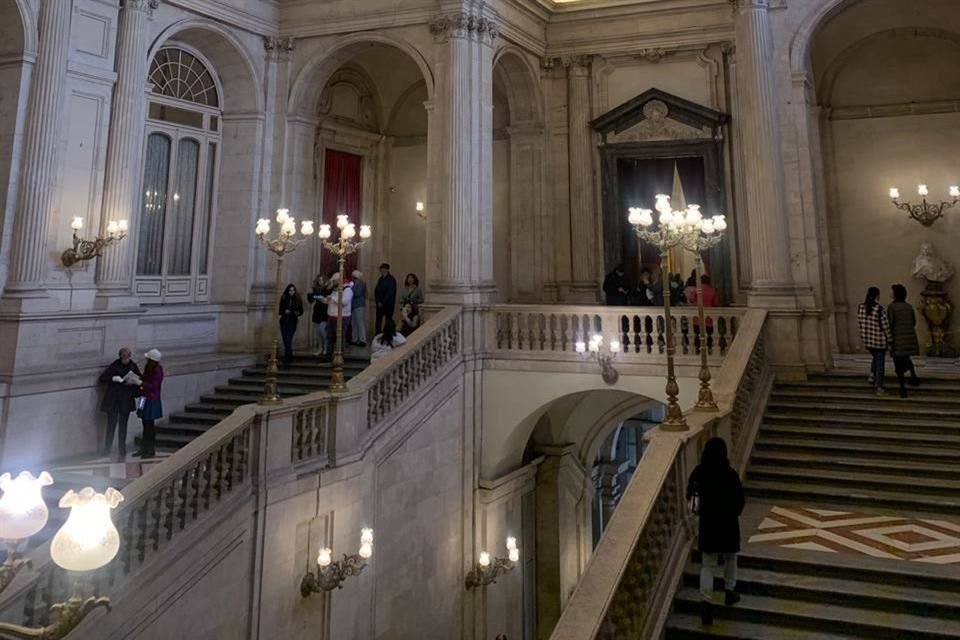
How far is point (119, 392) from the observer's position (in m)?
10.8

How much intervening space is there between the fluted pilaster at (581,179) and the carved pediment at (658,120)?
43 cm

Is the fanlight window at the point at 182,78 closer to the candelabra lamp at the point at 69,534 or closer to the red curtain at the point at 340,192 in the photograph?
the red curtain at the point at 340,192

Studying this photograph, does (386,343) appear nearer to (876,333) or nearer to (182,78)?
(182,78)

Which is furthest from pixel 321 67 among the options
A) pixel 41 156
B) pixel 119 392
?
pixel 119 392

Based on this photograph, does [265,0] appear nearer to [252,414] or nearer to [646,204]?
[646,204]

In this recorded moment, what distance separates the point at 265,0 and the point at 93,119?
5424 millimetres

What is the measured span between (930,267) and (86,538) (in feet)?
54.6

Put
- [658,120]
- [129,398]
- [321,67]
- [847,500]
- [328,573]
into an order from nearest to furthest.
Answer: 1. [847,500]
2. [328,573]
3. [129,398]
4. [321,67]
5. [658,120]

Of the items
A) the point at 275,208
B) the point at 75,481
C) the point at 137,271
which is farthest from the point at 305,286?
the point at 75,481

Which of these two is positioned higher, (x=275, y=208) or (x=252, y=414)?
(x=275, y=208)

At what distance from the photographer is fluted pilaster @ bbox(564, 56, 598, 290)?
643 inches

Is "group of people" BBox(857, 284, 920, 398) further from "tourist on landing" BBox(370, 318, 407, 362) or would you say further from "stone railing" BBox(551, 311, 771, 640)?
"tourist on landing" BBox(370, 318, 407, 362)

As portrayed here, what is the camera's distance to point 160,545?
22.9 feet

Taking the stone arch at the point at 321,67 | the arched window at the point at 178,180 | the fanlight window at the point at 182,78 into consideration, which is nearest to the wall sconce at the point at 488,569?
the arched window at the point at 178,180
